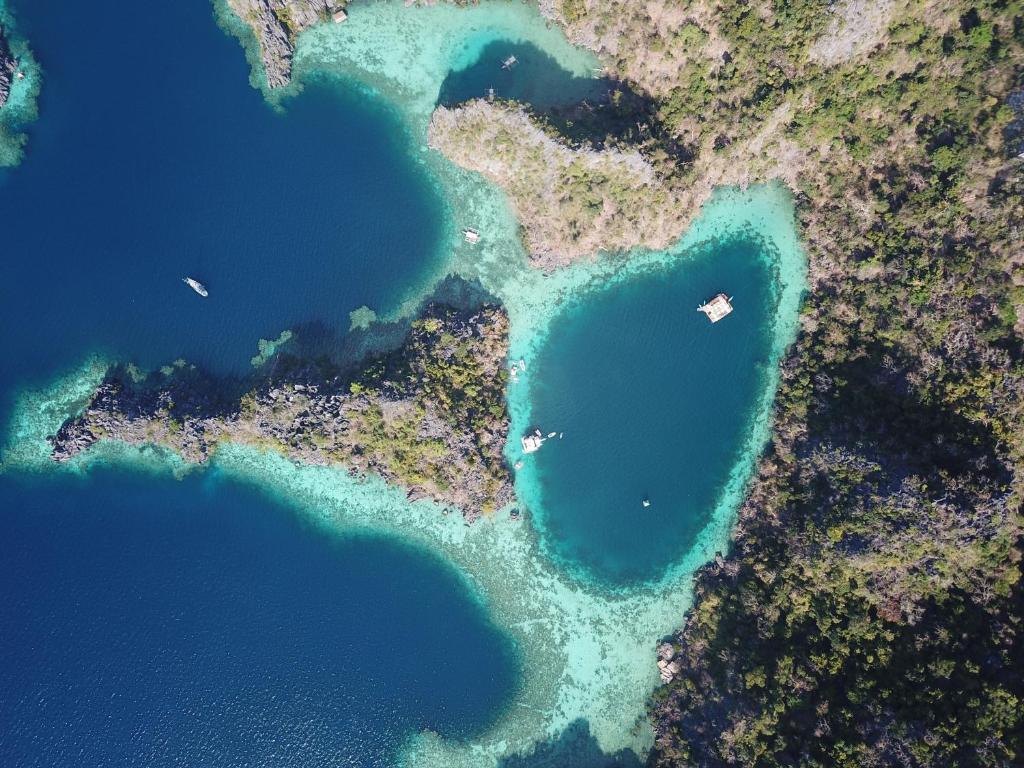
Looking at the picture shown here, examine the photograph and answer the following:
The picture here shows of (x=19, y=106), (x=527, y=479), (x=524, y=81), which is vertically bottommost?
(x=19, y=106)

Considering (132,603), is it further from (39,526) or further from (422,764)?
(422,764)

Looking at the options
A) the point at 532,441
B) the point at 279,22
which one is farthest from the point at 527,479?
the point at 279,22

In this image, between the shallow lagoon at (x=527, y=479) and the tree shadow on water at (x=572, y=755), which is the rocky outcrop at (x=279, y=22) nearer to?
the shallow lagoon at (x=527, y=479)

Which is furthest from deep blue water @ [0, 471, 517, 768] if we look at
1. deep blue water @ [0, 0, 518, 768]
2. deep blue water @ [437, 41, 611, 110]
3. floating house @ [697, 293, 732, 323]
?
deep blue water @ [437, 41, 611, 110]

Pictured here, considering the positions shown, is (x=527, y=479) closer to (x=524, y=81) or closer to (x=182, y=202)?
(x=524, y=81)

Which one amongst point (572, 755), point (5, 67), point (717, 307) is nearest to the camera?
point (717, 307)

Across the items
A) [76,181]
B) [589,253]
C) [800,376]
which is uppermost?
[800,376]

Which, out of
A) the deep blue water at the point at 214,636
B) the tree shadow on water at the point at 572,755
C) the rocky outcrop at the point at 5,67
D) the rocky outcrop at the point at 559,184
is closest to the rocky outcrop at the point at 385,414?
the deep blue water at the point at 214,636

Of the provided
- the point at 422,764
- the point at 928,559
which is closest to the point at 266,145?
the point at 422,764
